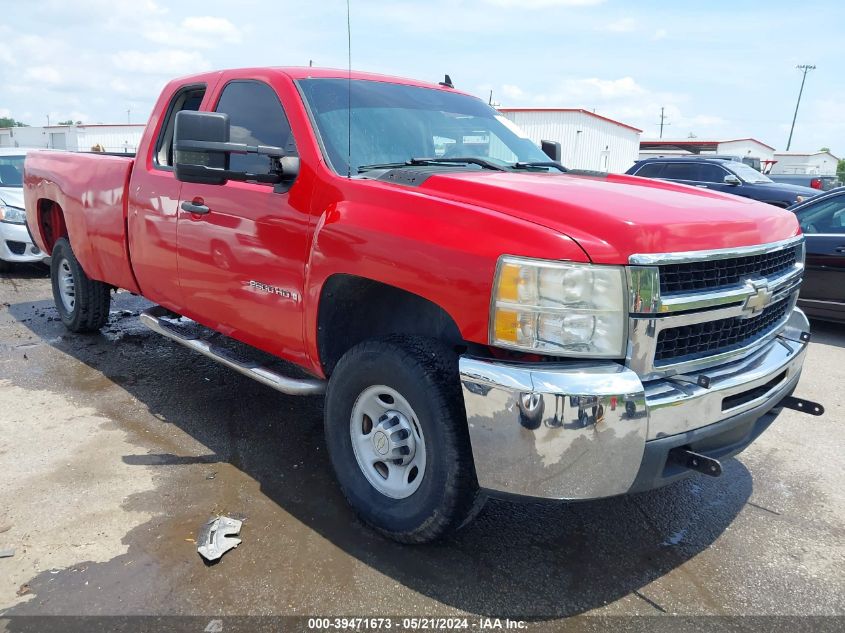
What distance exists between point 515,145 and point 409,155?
0.90m

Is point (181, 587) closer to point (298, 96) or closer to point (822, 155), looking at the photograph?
point (298, 96)

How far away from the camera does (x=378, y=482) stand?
9.80 feet

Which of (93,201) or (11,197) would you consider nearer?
(93,201)

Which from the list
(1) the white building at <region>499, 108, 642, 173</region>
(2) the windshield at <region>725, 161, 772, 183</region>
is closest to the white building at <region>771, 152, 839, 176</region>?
(1) the white building at <region>499, 108, 642, 173</region>

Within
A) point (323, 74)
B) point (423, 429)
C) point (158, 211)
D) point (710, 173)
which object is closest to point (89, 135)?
point (710, 173)

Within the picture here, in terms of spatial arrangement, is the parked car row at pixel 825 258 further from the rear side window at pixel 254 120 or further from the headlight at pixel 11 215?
the headlight at pixel 11 215

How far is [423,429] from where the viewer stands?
2639mm

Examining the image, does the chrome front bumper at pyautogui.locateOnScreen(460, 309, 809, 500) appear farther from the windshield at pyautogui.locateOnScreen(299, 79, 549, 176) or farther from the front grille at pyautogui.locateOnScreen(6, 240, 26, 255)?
the front grille at pyautogui.locateOnScreen(6, 240, 26, 255)

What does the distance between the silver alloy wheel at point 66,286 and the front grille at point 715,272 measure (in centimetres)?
532

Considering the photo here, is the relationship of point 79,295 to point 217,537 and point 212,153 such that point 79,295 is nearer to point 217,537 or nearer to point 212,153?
point 212,153

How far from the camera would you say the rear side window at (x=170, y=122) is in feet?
14.6

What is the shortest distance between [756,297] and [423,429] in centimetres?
145

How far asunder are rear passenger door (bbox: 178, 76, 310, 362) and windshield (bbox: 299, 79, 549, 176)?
23cm

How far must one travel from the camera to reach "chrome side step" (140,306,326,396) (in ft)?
10.8
